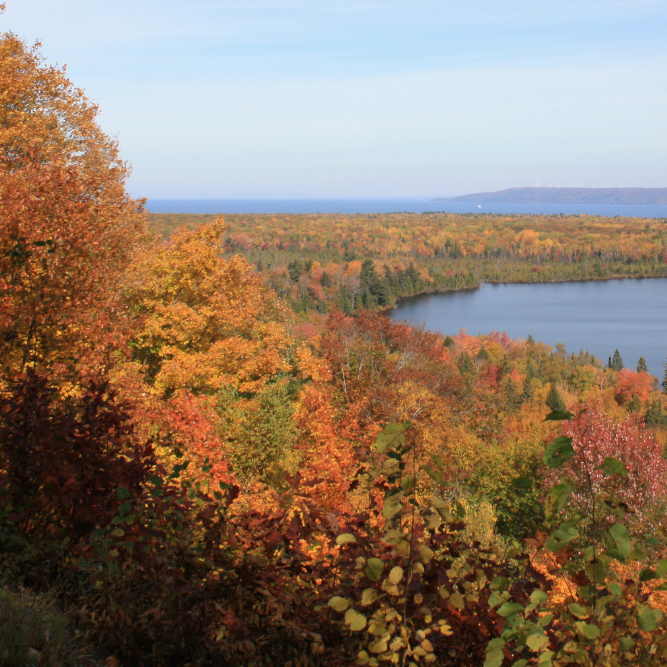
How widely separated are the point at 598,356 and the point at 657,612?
77.0 meters

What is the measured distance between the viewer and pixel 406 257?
156125mm

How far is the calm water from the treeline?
6817 millimetres

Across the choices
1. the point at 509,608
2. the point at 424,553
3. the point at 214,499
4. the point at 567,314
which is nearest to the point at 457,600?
the point at 424,553

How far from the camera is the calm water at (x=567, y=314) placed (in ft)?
264

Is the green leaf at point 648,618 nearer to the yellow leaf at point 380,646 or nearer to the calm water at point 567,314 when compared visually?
the yellow leaf at point 380,646

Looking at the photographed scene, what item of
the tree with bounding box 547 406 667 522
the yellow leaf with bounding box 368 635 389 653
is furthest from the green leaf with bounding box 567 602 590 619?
the tree with bounding box 547 406 667 522

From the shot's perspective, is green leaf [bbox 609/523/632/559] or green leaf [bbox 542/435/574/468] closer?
green leaf [bbox 609/523/632/559]

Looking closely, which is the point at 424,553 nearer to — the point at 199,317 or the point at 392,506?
the point at 392,506

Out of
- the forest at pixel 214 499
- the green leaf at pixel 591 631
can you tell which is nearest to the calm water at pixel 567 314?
the forest at pixel 214 499

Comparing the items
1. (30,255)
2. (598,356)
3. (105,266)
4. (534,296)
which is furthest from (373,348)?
(534,296)

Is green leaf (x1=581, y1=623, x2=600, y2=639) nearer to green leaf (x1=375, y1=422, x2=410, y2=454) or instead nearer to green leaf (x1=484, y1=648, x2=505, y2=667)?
green leaf (x1=484, y1=648, x2=505, y2=667)

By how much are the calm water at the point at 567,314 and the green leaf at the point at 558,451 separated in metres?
58.9

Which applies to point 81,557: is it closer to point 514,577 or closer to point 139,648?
point 139,648

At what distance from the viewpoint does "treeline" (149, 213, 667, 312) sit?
4099 inches
